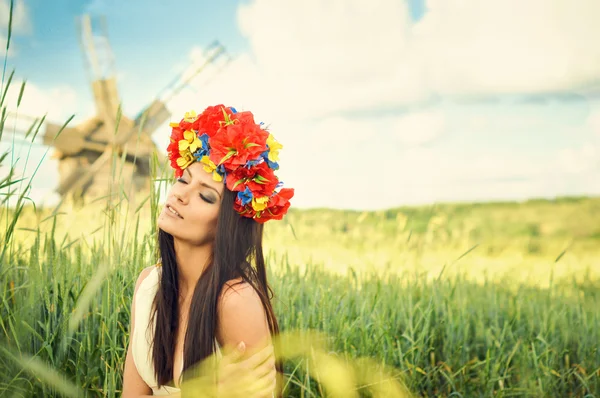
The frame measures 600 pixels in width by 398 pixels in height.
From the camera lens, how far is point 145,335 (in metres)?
2.13

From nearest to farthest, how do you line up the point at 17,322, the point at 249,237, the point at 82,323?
the point at 249,237 < the point at 17,322 < the point at 82,323

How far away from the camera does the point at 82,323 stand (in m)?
2.62

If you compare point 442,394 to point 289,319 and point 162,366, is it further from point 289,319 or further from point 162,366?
point 162,366

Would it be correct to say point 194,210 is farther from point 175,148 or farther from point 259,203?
point 175,148

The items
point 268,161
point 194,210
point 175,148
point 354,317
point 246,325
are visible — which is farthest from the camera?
point 354,317

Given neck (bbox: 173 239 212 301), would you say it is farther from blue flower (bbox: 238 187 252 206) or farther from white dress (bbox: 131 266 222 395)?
blue flower (bbox: 238 187 252 206)

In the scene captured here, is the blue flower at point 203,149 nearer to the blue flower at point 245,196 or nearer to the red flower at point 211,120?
the red flower at point 211,120

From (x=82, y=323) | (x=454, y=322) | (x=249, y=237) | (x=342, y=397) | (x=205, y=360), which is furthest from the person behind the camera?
(x=454, y=322)

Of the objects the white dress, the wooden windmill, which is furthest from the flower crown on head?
the wooden windmill

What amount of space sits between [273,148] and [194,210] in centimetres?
36

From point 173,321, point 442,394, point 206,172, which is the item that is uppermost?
point 206,172

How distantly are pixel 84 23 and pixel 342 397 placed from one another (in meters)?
13.2

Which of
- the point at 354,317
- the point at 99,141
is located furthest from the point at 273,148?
the point at 99,141

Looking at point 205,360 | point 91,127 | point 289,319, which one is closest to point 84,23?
point 91,127
